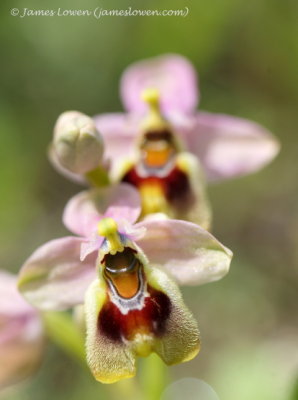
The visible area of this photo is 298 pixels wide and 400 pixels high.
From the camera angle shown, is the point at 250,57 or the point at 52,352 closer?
the point at 52,352

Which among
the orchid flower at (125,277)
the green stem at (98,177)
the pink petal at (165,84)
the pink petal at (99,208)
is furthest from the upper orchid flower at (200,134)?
the orchid flower at (125,277)

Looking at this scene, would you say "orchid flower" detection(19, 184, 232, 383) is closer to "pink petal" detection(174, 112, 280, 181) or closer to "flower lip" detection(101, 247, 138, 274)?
"flower lip" detection(101, 247, 138, 274)

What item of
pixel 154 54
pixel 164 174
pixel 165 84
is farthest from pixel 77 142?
pixel 154 54

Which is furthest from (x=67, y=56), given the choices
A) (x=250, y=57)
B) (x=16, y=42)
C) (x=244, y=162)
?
(x=244, y=162)

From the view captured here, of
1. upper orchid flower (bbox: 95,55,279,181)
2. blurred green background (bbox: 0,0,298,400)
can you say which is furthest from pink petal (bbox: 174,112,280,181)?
blurred green background (bbox: 0,0,298,400)

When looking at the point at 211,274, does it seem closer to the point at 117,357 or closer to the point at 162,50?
the point at 117,357

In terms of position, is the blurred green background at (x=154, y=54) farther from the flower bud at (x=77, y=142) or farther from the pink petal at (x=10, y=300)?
the flower bud at (x=77, y=142)
